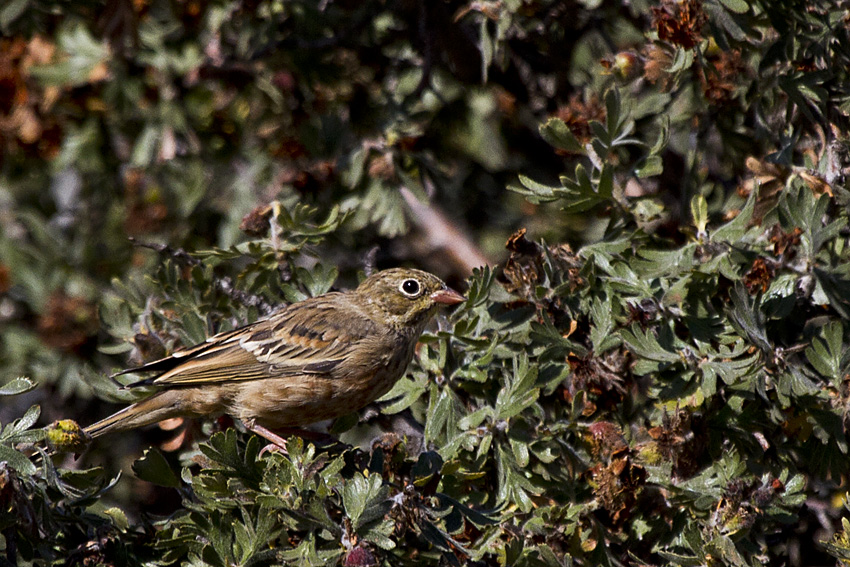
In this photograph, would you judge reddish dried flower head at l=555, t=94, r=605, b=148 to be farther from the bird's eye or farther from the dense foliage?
the bird's eye

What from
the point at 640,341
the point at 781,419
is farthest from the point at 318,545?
the point at 781,419

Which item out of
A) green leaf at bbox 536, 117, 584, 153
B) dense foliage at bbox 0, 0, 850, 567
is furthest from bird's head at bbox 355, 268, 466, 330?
green leaf at bbox 536, 117, 584, 153

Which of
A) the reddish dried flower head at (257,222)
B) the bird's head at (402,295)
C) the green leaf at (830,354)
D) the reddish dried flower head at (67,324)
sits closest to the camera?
the green leaf at (830,354)

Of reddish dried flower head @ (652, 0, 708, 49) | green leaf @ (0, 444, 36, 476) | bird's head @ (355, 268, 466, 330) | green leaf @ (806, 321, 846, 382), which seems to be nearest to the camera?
green leaf @ (0, 444, 36, 476)

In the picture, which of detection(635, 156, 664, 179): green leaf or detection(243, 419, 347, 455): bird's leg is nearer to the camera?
detection(635, 156, 664, 179): green leaf

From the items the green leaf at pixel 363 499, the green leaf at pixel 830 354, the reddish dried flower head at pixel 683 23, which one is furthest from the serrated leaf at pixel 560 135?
the green leaf at pixel 363 499

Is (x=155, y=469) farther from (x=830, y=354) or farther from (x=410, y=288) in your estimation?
(x=830, y=354)

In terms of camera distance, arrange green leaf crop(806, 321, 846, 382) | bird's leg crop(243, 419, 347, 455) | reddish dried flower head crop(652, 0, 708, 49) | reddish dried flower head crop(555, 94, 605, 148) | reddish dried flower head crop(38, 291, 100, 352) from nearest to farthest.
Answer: green leaf crop(806, 321, 846, 382)
reddish dried flower head crop(652, 0, 708, 49)
bird's leg crop(243, 419, 347, 455)
reddish dried flower head crop(555, 94, 605, 148)
reddish dried flower head crop(38, 291, 100, 352)

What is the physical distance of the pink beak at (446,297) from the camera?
441cm

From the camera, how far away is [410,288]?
476 centimetres

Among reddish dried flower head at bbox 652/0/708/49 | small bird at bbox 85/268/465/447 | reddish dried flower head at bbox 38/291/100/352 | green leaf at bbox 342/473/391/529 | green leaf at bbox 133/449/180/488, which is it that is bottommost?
reddish dried flower head at bbox 38/291/100/352

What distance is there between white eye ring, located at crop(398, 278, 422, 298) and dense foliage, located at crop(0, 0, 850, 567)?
0.28 meters

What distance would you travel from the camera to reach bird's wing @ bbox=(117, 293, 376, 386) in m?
4.29

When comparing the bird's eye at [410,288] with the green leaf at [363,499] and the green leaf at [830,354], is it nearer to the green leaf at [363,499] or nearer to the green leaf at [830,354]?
the green leaf at [363,499]
